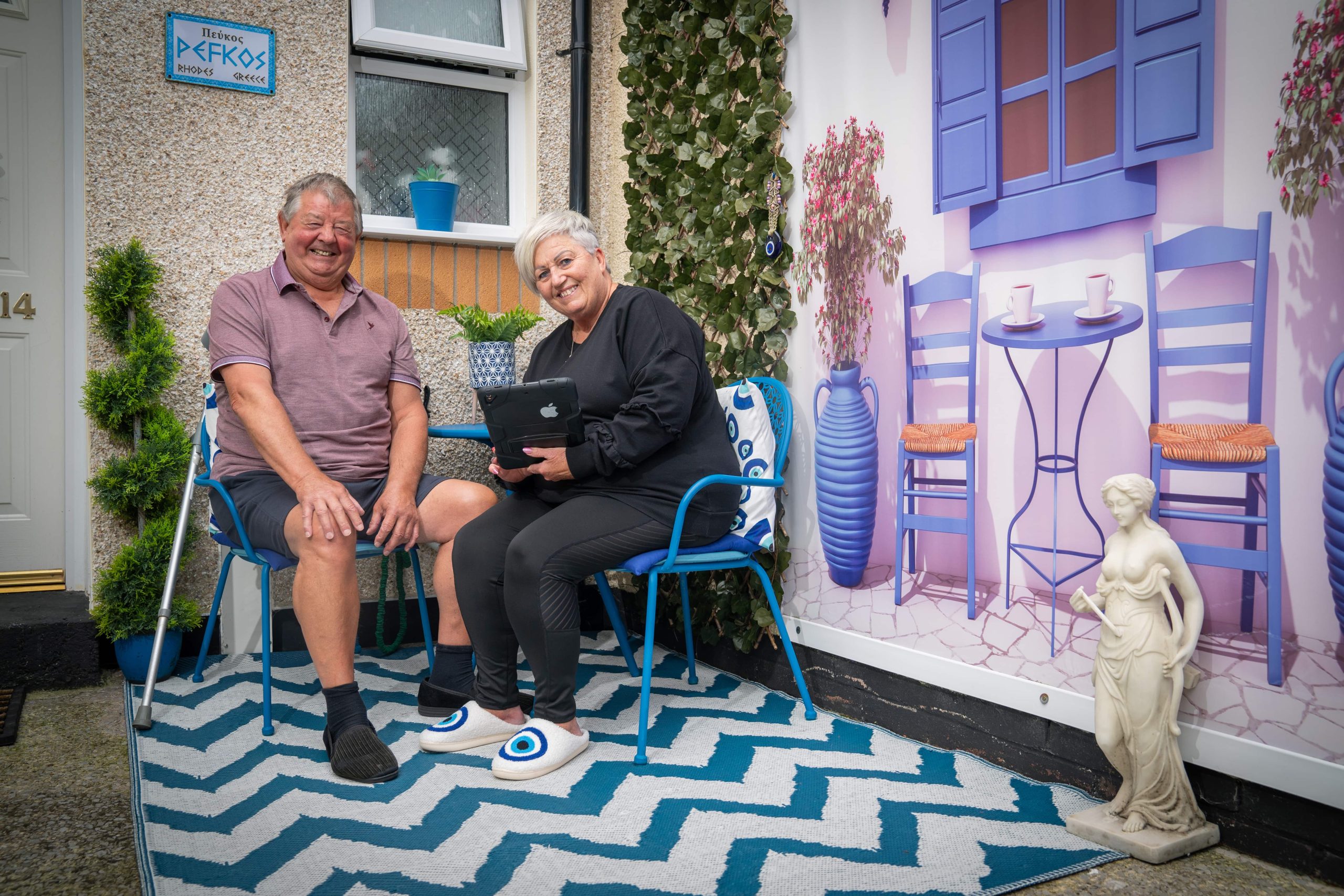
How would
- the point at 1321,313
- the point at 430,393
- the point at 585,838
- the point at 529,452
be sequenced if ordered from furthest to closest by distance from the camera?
the point at 430,393, the point at 529,452, the point at 585,838, the point at 1321,313

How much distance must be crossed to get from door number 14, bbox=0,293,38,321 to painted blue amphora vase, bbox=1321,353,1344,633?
335 centimetres

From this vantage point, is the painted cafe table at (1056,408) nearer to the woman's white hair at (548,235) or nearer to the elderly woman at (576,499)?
the elderly woman at (576,499)

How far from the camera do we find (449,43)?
3.16 m

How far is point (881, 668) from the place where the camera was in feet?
7.12

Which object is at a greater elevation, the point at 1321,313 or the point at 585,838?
the point at 1321,313

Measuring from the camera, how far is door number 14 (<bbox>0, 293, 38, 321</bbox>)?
2.83 m

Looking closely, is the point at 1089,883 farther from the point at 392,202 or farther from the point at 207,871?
the point at 392,202

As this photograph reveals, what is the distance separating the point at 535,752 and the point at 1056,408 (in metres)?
1.23

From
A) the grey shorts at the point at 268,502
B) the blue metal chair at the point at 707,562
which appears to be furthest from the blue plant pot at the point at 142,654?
the blue metal chair at the point at 707,562

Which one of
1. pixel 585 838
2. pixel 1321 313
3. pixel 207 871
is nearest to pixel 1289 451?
pixel 1321 313

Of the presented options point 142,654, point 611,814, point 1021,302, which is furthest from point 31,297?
point 1021,302

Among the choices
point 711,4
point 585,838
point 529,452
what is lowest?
point 585,838

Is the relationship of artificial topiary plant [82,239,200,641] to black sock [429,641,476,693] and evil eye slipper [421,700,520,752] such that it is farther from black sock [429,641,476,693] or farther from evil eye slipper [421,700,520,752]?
evil eye slipper [421,700,520,752]

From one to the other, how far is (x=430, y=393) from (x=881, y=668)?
69.5 inches
